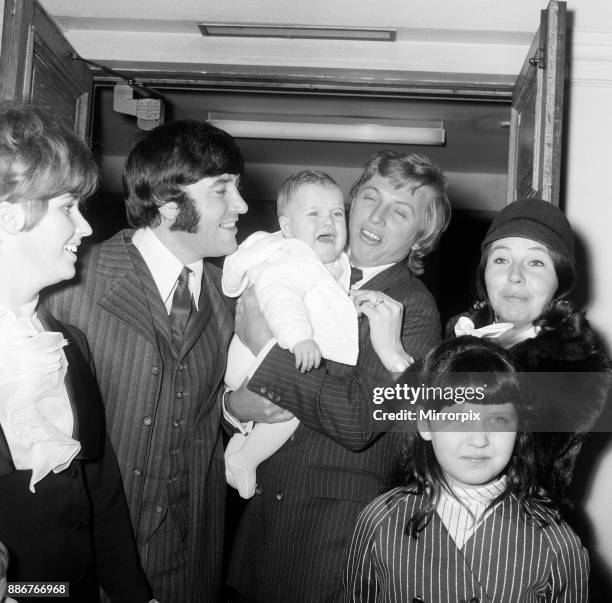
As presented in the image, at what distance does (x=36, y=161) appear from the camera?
151 centimetres

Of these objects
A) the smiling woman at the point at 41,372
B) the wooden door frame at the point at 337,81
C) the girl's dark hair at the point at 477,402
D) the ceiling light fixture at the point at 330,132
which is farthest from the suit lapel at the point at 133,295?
the ceiling light fixture at the point at 330,132

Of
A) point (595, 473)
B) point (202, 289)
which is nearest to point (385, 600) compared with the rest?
point (202, 289)

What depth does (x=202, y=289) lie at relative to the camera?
83.3 inches

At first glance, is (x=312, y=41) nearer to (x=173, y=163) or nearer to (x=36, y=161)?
(x=173, y=163)

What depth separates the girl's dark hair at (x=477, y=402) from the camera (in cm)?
163

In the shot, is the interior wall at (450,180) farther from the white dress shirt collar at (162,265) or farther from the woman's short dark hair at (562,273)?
the woman's short dark hair at (562,273)

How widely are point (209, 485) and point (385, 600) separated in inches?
26.8

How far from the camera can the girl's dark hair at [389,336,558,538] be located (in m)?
1.63

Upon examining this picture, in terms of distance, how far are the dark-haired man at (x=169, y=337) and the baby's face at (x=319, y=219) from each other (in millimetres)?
182

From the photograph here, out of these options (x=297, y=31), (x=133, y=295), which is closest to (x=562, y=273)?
(x=133, y=295)

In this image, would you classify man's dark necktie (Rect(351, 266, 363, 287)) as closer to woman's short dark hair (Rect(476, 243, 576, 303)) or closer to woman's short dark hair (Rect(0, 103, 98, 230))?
woman's short dark hair (Rect(476, 243, 576, 303))

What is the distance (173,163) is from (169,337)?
1.65ft

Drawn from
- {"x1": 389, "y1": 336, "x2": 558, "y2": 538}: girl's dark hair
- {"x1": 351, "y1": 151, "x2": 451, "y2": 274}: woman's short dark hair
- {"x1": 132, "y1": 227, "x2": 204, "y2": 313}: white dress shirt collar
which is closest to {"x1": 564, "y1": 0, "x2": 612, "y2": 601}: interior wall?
{"x1": 351, "y1": 151, "x2": 451, "y2": 274}: woman's short dark hair

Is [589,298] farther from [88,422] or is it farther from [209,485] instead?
[88,422]
